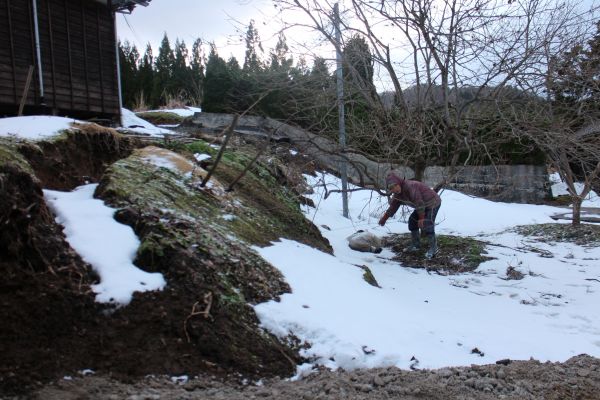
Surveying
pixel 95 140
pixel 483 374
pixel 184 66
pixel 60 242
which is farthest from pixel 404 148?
pixel 184 66

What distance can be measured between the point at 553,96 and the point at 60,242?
7552 mm

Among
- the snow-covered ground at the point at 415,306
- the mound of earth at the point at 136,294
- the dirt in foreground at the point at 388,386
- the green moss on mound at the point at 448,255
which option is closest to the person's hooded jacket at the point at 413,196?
the green moss on mound at the point at 448,255

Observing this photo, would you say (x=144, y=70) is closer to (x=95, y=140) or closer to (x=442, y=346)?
(x=95, y=140)

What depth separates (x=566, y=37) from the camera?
20.0 feet

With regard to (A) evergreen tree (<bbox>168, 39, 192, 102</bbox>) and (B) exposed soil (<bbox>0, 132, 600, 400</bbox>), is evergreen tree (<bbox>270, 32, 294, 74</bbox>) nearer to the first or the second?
(B) exposed soil (<bbox>0, 132, 600, 400</bbox>)

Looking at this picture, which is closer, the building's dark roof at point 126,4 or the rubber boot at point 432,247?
the rubber boot at point 432,247

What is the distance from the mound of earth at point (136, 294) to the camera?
2.15 m

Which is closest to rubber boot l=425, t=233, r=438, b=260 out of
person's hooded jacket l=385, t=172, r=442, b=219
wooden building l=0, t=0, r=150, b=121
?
person's hooded jacket l=385, t=172, r=442, b=219

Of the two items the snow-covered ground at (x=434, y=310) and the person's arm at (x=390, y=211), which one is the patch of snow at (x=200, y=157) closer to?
the snow-covered ground at (x=434, y=310)

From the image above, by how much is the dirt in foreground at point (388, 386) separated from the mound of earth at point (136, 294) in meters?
0.11

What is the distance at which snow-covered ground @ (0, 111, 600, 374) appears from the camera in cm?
293

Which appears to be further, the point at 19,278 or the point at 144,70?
the point at 144,70

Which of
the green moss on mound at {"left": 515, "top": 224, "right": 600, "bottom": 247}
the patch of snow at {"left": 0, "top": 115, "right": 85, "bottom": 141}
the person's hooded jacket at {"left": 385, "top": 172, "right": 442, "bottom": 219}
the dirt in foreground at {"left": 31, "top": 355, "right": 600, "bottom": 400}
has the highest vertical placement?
the patch of snow at {"left": 0, "top": 115, "right": 85, "bottom": 141}

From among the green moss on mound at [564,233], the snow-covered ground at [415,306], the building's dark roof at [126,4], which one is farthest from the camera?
the building's dark roof at [126,4]
